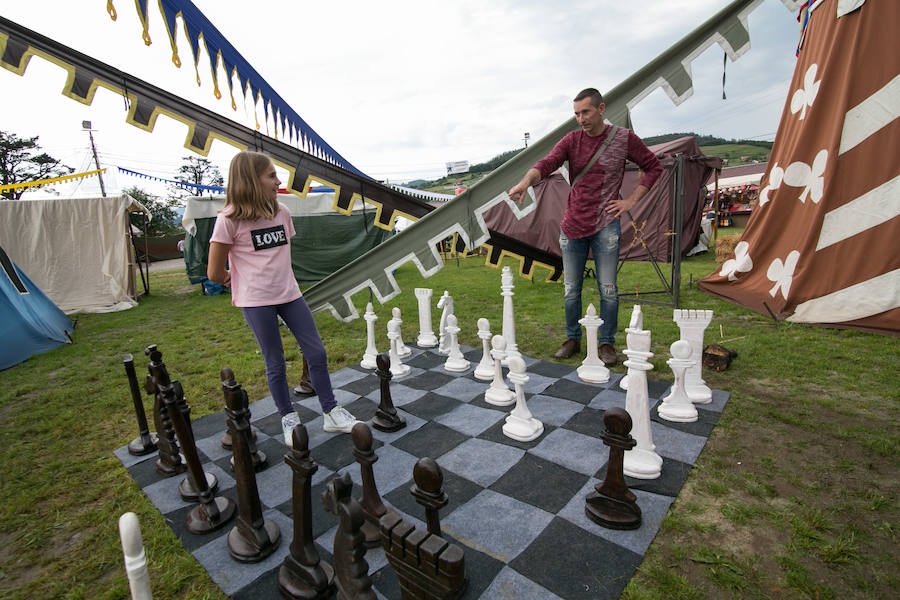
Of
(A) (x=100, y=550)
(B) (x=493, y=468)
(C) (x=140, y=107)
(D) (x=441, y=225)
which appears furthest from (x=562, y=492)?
(C) (x=140, y=107)

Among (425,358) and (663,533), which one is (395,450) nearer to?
(663,533)

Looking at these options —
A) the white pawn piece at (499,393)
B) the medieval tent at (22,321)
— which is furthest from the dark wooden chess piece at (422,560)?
the medieval tent at (22,321)

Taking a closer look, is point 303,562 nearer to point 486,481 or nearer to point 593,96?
point 486,481

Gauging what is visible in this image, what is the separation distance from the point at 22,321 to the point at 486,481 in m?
5.43

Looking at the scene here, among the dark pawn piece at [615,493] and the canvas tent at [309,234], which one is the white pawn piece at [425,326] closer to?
the dark pawn piece at [615,493]

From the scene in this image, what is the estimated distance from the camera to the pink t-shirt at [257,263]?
196 centimetres

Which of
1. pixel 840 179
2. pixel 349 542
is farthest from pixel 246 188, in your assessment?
pixel 840 179

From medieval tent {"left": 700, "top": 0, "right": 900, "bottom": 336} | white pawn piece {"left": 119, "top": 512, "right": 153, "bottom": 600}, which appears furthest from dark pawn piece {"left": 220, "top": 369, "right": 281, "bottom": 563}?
medieval tent {"left": 700, "top": 0, "right": 900, "bottom": 336}

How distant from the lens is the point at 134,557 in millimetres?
815

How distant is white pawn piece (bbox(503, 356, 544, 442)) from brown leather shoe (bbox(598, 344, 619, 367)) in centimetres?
110

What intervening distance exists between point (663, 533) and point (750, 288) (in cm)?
385

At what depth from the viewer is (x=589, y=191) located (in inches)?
112

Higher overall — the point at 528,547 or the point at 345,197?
the point at 345,197

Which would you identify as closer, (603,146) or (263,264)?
(263,264)
